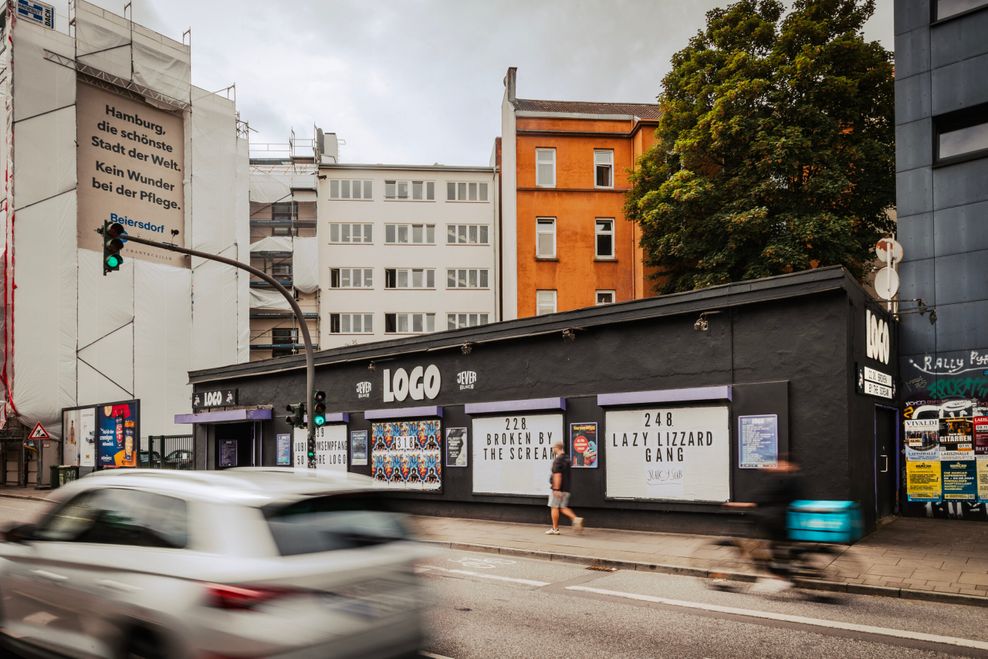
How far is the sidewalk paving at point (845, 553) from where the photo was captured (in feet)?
31.7

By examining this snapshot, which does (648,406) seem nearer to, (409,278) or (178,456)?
(178,456)

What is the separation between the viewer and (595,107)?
4241 centimetres

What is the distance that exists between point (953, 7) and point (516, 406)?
43.2 feet

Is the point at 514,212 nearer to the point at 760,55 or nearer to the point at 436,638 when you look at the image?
the point at 760,55

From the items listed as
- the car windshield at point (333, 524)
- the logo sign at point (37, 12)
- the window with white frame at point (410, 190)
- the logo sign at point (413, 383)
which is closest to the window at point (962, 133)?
the logo sign at point (413, 383)

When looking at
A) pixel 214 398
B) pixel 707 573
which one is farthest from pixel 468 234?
pixel 707 573

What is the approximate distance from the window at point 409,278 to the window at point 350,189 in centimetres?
496

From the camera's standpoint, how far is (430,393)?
20.3 m

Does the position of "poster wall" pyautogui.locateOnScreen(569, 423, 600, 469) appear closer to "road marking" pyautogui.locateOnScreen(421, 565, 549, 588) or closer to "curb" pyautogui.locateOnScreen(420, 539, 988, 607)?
"curb" pyautogui.locateOnScreen(420, 539, 988, 607)

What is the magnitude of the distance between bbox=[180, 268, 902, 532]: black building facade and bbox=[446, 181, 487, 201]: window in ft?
92.4

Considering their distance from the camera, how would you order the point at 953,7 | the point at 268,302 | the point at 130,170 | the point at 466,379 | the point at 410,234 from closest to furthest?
the point at 953,7 → the point at 466,379 → the point at 130,170 → the point at 410,234 → the point at 268,302

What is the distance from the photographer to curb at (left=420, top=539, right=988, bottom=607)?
9.07m

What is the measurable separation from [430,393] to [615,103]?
2806cm

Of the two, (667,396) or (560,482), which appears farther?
(667,396)
